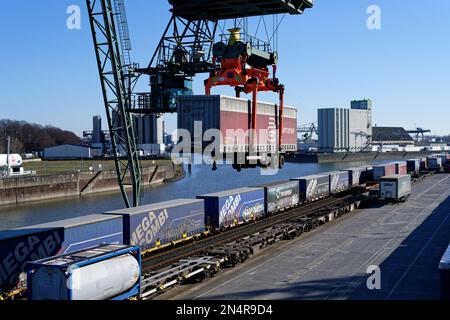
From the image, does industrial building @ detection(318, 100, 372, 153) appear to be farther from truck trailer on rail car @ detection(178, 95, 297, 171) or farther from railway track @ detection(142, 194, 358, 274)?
truck trailer on rail car @ detection(178, 95, 297, 171)

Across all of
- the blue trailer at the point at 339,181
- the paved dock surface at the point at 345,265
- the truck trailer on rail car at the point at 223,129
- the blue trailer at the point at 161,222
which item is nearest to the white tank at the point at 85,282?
the paved dock surface at the point at 345,265

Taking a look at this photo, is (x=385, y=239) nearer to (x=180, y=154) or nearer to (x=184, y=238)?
(x=184, y=238)

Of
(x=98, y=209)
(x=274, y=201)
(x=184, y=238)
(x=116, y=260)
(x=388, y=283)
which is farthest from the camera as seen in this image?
(x=98, y=209)

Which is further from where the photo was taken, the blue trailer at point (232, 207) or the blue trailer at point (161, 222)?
the blue trailer at point (232, 207)

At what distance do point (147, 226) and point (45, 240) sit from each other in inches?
259

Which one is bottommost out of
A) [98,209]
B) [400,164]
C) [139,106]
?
[98,209]

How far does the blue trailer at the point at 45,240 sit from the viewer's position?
19.1 m

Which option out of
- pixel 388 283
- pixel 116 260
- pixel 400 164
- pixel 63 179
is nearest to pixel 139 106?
pixel 116 260

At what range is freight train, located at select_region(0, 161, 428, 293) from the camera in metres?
19.7

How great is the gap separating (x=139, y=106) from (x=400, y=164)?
53581 millimetres

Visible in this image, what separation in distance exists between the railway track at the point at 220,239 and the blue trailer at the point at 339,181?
22.5 ft

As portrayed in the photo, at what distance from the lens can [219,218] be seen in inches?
1303

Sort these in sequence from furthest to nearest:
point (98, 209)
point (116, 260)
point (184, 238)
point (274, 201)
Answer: point (98, 209)
point (274, 201)
point (184, 238)
point (116, 260)

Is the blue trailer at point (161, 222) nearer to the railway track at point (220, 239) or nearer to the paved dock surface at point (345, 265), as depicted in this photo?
the railway track at point (220, 239)
